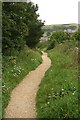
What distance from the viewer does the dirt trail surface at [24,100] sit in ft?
41.0

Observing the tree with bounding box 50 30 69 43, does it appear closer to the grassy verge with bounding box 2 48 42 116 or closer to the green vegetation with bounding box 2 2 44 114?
the green vegetation with bounding box 2 2 44 114

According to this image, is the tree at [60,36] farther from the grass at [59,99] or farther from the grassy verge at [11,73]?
the grass at [59,99]

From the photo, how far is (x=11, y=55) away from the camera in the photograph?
2475 centimetres

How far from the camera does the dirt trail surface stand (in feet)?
41.0

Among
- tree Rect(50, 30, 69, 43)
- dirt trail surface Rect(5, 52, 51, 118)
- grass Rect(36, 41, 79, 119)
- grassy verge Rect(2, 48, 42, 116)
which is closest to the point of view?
grass Rect(36, 41, 79, 119)

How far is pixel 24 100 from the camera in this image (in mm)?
14414

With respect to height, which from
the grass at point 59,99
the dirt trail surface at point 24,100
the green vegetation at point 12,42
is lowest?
the dirt trail surface at point 24,100

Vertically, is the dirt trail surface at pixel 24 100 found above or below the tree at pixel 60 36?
below

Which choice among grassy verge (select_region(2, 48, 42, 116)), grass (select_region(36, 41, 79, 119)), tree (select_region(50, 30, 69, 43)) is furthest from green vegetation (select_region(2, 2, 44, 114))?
tree (select_region(50, 30, 69, 43))

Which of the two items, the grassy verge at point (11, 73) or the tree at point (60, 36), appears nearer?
the grassy verge at point (11, 73)

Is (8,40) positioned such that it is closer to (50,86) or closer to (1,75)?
(1,75)

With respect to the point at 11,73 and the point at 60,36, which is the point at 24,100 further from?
the point at 60,36

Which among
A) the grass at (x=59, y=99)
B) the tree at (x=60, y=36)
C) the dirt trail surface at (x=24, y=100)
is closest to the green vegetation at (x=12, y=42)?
the dirt trail surface at (x=24, y=100)

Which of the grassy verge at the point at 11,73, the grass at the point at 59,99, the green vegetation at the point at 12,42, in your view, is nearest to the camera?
the grass at the point at 59,99
